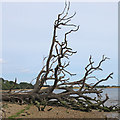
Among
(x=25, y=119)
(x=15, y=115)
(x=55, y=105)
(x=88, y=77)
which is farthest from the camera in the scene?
(x=88, y=77)

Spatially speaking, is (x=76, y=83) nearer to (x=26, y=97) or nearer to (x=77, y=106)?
(x=77, y=106)

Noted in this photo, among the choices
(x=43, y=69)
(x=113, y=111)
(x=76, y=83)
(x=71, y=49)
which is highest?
(x=71, y=49)

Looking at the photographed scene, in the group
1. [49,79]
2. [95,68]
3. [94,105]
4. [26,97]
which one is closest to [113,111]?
[94,105]

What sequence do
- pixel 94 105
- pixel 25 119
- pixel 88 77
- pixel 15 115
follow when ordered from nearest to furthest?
pixel 25 119 → pixel 15 115 → pixel 94 105 → pixel 88 77

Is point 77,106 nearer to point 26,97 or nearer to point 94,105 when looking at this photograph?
point 94,105

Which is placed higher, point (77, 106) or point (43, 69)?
point (43, 69)

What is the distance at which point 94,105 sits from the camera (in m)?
7.65

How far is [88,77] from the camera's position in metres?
9.16

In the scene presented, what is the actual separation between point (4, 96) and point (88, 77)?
4076mm

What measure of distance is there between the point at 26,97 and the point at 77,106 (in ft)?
7.96

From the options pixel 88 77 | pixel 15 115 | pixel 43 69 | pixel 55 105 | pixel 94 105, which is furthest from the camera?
pixel 43 69

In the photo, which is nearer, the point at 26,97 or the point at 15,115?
the point at 15,115

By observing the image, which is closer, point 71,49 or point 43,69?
point 71,49

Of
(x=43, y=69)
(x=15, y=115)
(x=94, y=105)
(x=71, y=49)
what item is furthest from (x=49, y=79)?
(x=15, y=115)
